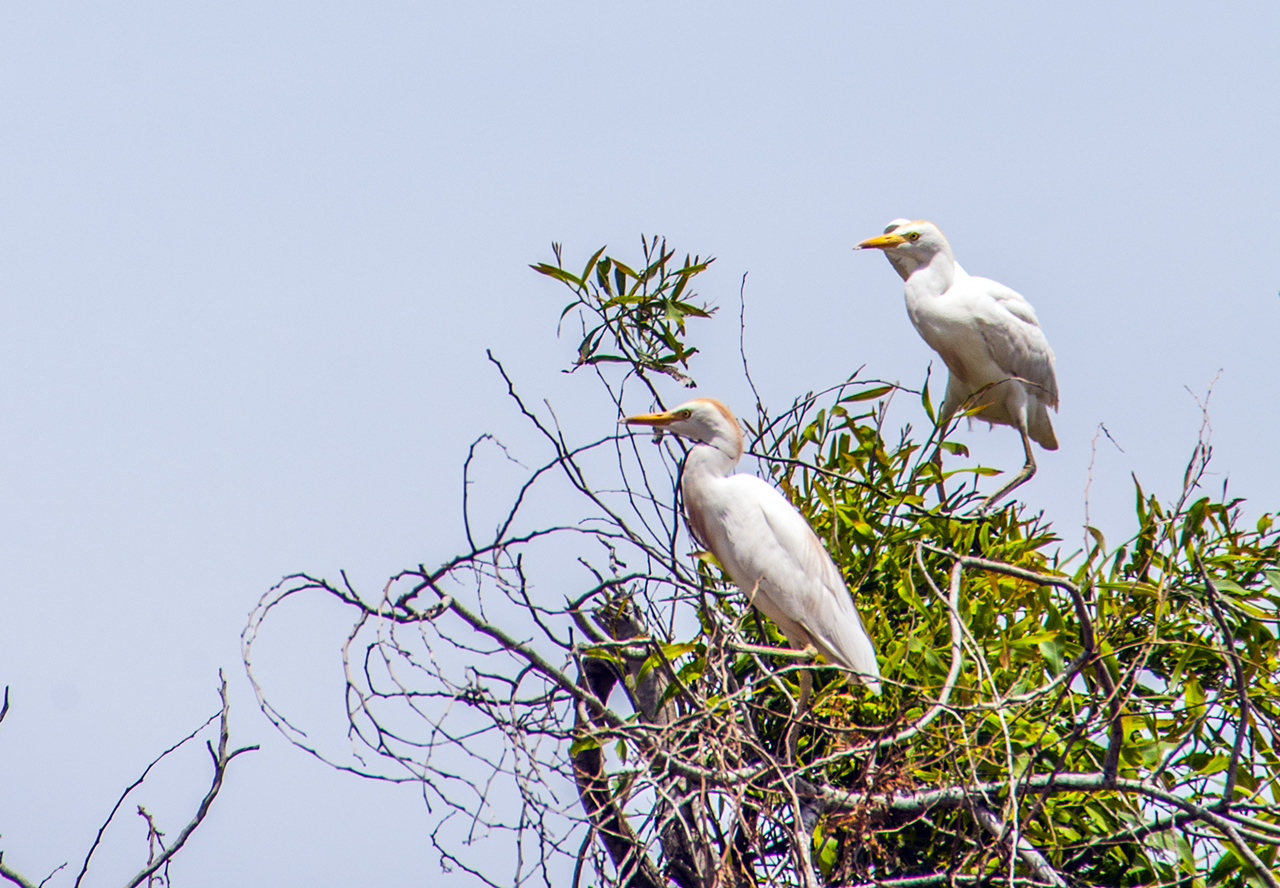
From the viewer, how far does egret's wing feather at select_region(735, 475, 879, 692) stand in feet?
8.19

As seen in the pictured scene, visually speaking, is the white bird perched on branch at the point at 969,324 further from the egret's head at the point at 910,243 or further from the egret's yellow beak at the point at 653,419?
the egret's yellow beak at the point at 653,419

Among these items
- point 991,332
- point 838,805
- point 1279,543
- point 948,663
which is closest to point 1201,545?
point 1279,543

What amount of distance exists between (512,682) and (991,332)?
2.07m

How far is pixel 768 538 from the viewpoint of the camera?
257 centimetres

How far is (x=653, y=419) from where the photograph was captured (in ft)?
8.72

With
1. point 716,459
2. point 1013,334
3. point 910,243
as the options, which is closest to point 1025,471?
point 1013,334

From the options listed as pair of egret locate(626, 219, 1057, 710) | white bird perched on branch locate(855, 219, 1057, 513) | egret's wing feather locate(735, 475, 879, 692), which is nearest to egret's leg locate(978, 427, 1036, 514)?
white bird perched on branch locate(855, 219, 1057, 513)

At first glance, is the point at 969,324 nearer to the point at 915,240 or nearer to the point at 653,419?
the point at 915,240

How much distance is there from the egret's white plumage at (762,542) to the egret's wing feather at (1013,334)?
A: 121 cm

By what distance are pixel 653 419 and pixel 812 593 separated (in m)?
0.49

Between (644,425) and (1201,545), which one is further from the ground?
(644,425)

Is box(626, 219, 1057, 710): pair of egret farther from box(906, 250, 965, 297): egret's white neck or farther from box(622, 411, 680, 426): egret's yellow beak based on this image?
box(906, 250, 965, 297): egret's white neck

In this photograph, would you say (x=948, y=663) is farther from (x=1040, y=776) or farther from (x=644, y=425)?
(x=644, y=425)

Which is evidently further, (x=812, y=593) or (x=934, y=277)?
(x=934, y=277)
